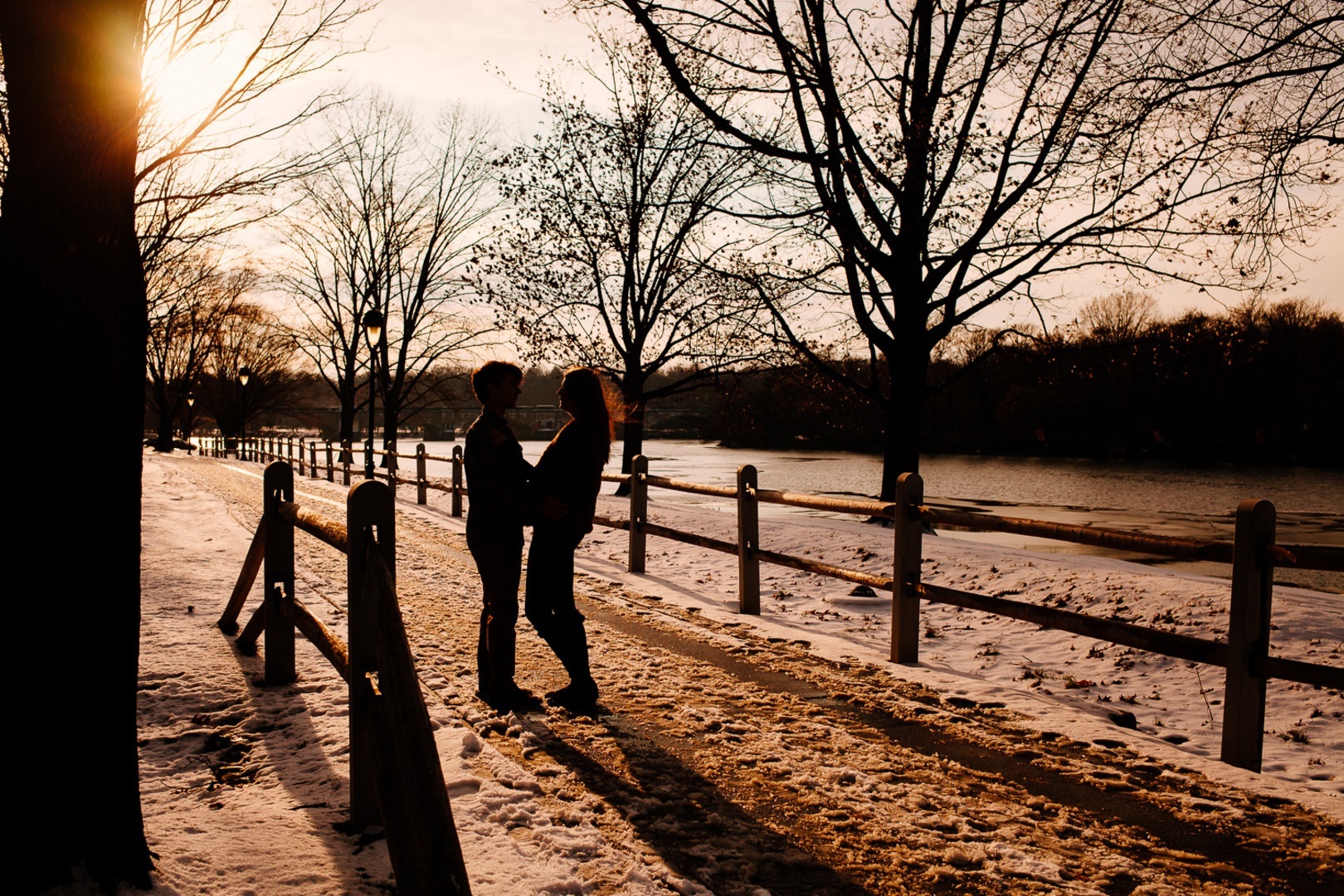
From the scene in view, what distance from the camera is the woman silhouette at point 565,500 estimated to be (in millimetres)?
4863

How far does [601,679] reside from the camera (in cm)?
584

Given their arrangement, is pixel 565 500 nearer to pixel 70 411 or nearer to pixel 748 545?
pixel 70 411

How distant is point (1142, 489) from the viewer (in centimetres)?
3594

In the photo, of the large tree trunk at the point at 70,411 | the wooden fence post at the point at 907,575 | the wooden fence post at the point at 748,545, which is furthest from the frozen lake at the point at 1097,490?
the large tree trunk at the point at 70,411

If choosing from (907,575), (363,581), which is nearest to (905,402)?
(907,575)

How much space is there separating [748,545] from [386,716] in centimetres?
601

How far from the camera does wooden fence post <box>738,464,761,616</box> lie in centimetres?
845

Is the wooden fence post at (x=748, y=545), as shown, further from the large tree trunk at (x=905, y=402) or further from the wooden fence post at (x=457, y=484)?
the wooden fence post at (x=457, y=484)

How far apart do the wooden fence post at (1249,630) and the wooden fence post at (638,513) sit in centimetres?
691

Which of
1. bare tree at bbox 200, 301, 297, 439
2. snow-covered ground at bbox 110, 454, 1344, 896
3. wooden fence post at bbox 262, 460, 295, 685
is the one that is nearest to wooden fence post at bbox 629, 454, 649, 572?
snow-covered ground at bbox 110, 454, 1344, 896

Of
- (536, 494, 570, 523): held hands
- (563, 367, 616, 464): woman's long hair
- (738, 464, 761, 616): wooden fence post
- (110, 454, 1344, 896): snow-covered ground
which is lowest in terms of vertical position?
(110, 454, 1344, 896): snow-covered ground

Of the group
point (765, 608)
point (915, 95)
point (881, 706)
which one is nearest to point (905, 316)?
point (915, 95)

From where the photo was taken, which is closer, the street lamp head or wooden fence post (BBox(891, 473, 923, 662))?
wooden fence post (BBox(891, 473, 923, 662))

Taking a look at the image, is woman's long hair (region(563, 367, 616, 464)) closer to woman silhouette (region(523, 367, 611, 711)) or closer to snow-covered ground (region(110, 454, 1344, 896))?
woman silhouette (region(523, 367, 611, 711))
